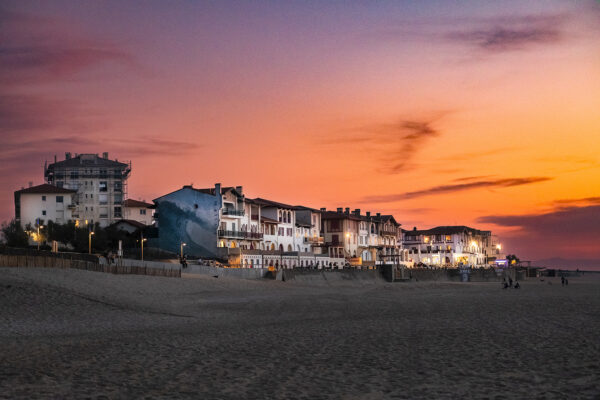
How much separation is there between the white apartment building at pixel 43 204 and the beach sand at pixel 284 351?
4053 inches

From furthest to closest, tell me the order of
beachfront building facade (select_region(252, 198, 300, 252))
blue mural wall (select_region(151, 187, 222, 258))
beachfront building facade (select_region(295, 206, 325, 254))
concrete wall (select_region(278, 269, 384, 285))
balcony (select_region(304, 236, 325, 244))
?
balcony (select_region(304, 236, 325, 244))
beachfront building facade (select_region(295, 206, 325, 254))
beachfront building facade (select_region(252, 198, 300, 252))
blue mural wall (select_region(151, 187, 222, 258))
concrete wall (select_region(278, 269, 384, 285))

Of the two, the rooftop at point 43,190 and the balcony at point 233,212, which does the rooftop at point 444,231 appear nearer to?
the balcony at point 233,212

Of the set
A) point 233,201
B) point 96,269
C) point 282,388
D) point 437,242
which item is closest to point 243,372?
point 282,388

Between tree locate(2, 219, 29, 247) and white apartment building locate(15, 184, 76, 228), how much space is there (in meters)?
16.5

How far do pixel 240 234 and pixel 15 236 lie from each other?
122 feet

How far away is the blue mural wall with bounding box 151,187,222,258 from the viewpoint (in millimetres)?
98812

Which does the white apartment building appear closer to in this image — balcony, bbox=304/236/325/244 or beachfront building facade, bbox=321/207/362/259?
balcony, bbox=304/236/325/244

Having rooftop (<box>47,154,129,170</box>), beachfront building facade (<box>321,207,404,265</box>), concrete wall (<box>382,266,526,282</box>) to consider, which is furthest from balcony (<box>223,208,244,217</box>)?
rooftop (<box>47,154,129,170</box>)

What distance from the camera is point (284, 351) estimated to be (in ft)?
64.3

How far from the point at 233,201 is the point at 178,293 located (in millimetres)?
52758

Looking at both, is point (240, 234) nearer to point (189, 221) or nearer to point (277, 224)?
point (189, 221)

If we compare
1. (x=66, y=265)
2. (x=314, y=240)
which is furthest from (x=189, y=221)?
(x=66, y=265)

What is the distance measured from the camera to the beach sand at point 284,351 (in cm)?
1405

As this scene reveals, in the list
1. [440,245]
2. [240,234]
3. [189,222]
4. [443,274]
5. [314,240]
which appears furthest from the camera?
[440,245]
